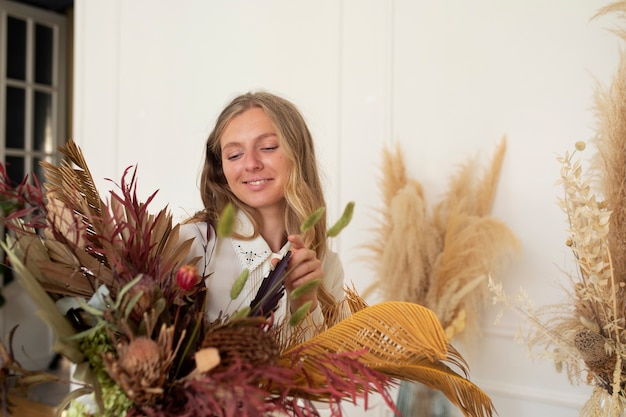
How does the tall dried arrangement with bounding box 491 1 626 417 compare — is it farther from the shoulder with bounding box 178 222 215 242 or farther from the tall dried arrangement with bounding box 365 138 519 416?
the shoulder with bounding box 178 222 215 242

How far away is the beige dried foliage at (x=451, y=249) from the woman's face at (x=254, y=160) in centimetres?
69

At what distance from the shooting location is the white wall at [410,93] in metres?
1.76

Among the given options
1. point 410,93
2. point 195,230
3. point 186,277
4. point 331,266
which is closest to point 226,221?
point 186,277

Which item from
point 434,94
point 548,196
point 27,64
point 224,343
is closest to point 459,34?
point 434,94

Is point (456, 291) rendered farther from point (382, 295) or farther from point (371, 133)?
point (371, 133)

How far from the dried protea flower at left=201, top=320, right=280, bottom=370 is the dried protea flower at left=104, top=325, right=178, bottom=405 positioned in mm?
37

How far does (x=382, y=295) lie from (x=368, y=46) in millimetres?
907

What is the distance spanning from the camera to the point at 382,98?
2084mm

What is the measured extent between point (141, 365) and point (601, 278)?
99 cm

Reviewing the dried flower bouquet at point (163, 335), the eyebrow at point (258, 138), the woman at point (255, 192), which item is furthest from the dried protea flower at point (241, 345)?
the eyebrow at point (258, 138)

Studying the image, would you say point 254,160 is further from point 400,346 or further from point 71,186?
point 400,346

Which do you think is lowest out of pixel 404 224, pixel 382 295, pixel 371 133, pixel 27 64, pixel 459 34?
pixel 382 295

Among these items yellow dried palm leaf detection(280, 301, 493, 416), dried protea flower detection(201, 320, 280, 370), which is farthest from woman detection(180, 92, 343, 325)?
dried protea flower detection(201, 320, 280, 370)

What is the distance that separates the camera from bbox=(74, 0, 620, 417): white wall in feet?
5.77
